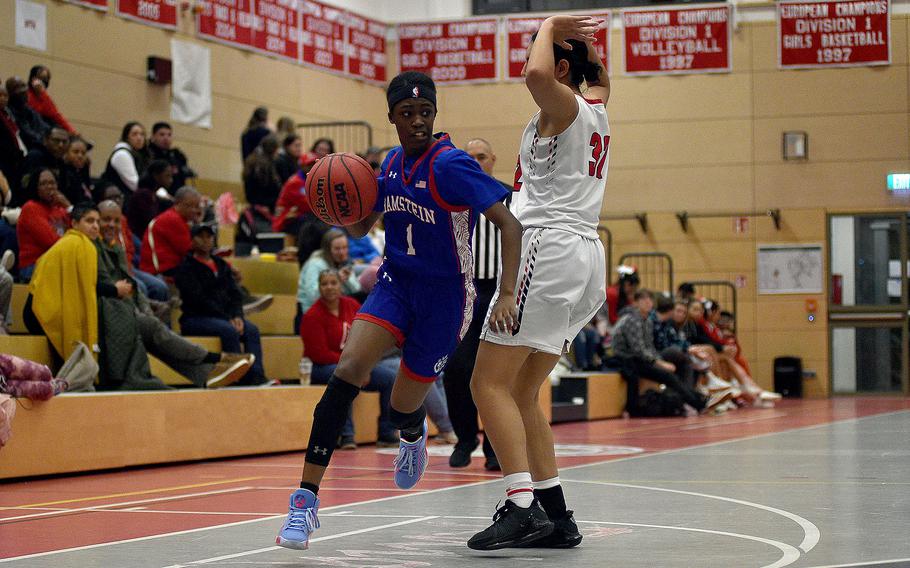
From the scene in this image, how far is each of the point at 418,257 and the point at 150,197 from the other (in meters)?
7.58

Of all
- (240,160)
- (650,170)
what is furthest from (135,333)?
(650,170)

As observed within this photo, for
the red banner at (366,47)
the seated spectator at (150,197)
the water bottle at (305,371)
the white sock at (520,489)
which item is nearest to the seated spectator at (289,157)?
the seated spectator at (150,197)

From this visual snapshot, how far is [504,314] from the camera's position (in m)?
4.55

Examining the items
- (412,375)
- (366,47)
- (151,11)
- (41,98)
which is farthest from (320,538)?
(366,47)

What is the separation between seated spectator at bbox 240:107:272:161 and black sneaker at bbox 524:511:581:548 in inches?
443

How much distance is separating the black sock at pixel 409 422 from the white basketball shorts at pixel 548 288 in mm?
627

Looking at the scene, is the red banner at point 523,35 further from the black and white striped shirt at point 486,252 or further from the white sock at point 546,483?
the white sock at point 546,483

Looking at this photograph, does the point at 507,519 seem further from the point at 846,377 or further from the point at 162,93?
the point at 846,377

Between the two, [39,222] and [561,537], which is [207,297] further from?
[561,537]

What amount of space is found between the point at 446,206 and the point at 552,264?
45 cm

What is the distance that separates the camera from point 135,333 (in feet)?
28.8

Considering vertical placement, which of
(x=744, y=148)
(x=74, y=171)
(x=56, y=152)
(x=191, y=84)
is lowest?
(x=74, y=171)

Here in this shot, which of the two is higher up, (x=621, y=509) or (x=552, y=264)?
(x=552, y=264)

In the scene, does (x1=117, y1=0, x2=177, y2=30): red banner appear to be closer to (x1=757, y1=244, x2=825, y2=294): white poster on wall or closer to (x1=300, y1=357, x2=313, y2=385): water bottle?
(x1=300, y1=357, x2=313, y2=385): water bottle
